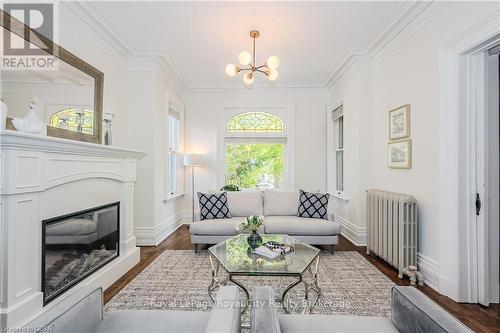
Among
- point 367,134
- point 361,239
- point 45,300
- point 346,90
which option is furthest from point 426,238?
point 45,300

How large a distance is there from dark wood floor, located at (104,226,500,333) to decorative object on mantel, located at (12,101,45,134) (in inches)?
62.4

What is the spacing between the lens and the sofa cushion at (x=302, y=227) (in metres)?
3.58

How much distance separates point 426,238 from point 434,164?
2.59 feet

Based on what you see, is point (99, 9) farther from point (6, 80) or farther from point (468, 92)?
point (468, 92)

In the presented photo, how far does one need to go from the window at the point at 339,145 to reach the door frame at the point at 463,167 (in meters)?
2.46

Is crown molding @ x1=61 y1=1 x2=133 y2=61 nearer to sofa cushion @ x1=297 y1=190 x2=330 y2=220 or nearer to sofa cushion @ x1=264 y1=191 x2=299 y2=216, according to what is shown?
sofa cushion @ x1=264 y1=191 x2=299 y2=216

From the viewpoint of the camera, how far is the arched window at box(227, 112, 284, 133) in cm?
562

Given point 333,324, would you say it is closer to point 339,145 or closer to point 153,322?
point 153,322

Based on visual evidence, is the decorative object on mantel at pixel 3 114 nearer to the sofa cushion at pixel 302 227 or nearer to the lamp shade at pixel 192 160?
the sofa cushion at pixel 302 227

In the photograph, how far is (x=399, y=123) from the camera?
3.16 meters

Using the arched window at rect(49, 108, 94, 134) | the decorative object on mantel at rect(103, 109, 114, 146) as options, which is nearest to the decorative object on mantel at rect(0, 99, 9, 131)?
the arched window at rect(49, 108, 94, 134)

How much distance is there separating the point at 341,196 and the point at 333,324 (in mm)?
3526

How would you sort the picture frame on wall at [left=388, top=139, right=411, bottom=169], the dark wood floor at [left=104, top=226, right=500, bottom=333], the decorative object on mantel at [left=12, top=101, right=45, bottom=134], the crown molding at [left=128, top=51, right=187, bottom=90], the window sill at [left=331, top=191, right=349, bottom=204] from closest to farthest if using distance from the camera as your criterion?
the decorative object on mantel at [left=12, top=101, right=45, bottom=134] → the dark wood floor at [left=104, top=226, right=500, bottom=333] → the picture frame on wall at [left=388, top=139, right=411, bottom=169] → the crown molding at [left=128, top=51, right=187, bottom=90] → the window sill at [left=331, top=191, right=349, bottom=204]

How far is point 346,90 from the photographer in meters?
4.45
